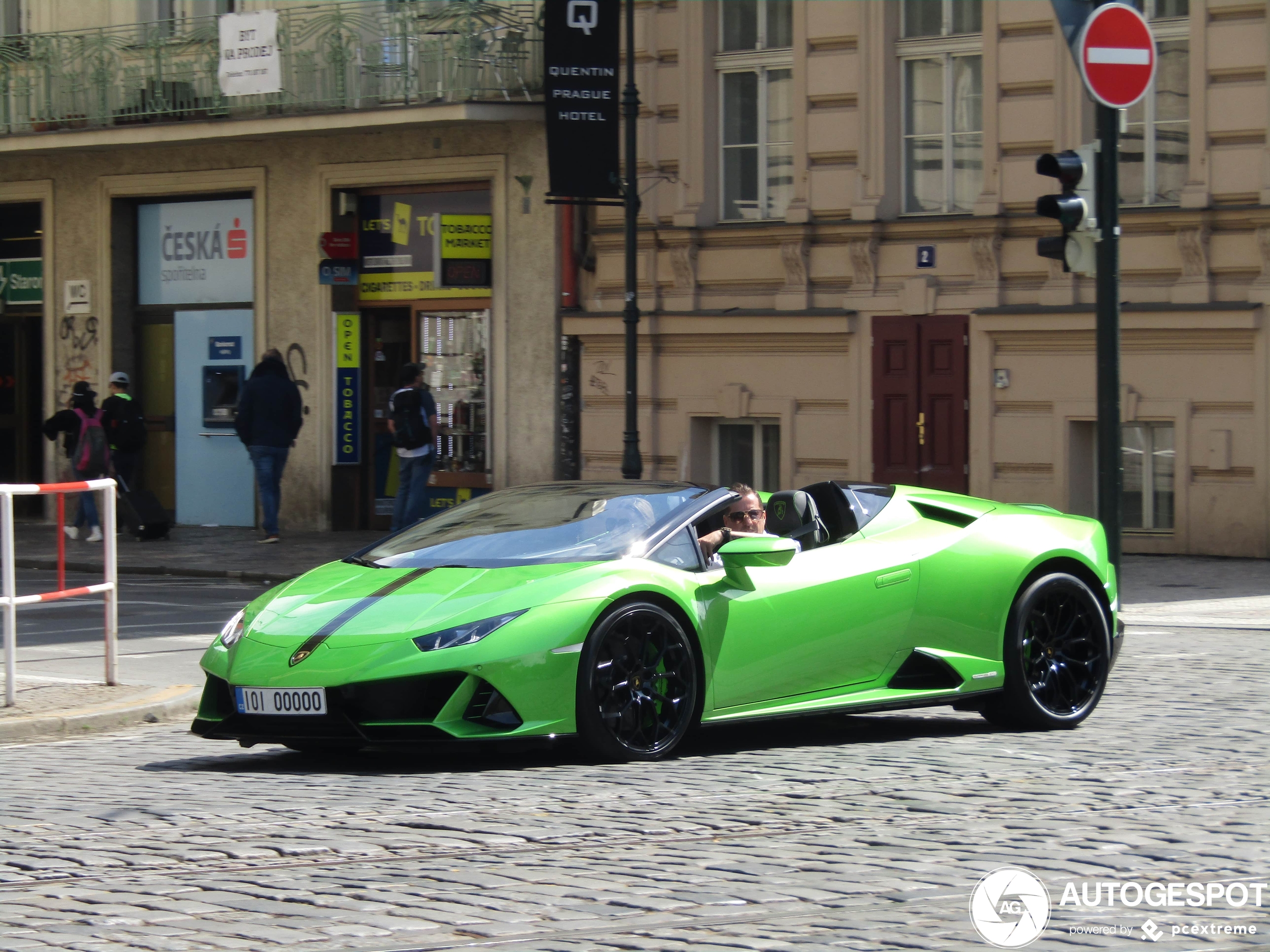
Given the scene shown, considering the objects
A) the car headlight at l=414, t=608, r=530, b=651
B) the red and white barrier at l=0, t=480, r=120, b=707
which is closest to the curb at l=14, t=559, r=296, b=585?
the red and white barrier at l=0, t=480, r=120, b=707

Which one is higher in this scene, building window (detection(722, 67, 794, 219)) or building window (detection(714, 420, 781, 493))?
building window (detection(722, 67, 794, 219))

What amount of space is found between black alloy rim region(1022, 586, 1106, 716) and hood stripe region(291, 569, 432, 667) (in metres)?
2.80

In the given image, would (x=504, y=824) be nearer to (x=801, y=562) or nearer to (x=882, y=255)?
(x=801, y=562)

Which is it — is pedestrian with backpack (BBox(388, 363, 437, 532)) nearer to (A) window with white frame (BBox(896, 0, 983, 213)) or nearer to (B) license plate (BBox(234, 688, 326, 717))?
(A) window with white frame (BBox(896, 0, 983, 213))

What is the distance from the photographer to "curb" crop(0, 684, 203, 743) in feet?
28.9

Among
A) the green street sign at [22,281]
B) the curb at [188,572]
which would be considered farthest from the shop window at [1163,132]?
the green street sign at [22,281]

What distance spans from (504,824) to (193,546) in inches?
580

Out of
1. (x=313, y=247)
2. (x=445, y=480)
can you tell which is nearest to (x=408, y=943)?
(x=445, y=480)

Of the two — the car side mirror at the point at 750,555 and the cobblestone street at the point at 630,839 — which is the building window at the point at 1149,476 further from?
the car side mirror at the point at 750,555

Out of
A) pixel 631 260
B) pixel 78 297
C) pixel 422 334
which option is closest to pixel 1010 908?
pixel 631 260

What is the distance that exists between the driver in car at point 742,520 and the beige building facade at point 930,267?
10113mm

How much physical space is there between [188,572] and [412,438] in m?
2.59

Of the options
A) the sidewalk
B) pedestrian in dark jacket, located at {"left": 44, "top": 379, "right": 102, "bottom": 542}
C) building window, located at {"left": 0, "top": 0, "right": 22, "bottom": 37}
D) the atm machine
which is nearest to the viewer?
the sidewalk

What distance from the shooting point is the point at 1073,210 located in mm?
12586
